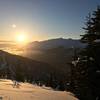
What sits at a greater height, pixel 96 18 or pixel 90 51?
pixel 96 18

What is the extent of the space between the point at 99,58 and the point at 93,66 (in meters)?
0.85

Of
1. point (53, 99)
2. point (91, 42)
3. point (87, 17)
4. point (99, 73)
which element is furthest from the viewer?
point (87, 17)

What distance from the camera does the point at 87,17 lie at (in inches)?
993

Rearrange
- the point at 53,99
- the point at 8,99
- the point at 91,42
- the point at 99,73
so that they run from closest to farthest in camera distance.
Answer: the point at 8,99 < the point at 53,99 < the point at 99,73 < the point at 91,42

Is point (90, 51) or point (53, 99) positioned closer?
point (53, 99)

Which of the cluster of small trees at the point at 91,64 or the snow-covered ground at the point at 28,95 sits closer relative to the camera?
the snow-covered ground at the point at 28,95

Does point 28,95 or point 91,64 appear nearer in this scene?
point 28,95

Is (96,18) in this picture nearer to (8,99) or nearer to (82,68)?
(82,68)

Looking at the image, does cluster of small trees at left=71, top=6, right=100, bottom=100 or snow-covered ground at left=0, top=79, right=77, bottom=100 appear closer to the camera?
snow-covered ground at left=0, top=79, right=77, bottom=100

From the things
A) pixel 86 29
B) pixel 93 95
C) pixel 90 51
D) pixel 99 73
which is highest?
pixel 86 29

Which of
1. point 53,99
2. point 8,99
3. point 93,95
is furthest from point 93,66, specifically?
point 8,99

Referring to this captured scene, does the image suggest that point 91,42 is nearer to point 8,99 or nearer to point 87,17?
point 87,17

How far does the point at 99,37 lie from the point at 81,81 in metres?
4.08

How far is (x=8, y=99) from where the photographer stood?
11898 mm
